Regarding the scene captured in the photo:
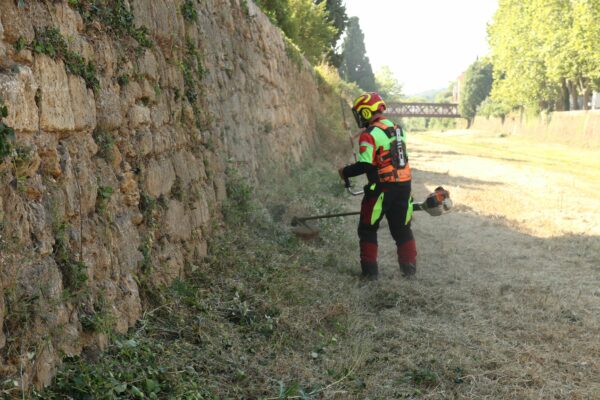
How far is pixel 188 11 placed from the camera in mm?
5773

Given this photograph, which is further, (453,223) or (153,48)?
(453,223)

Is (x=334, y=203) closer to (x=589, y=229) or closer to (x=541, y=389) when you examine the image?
(x=589, y=229)

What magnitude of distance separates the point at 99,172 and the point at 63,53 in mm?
713

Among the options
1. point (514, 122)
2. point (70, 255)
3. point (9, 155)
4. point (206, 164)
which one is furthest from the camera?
point (514, 122)

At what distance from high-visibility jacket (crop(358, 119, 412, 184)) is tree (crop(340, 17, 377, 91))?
64.1m

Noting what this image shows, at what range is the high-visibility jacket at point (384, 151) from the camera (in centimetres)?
627

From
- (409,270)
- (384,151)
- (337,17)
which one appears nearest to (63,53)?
(384,151)

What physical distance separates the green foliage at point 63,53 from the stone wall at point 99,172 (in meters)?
0.03

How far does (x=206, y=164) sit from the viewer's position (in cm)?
581

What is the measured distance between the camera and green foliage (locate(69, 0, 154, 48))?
364cm

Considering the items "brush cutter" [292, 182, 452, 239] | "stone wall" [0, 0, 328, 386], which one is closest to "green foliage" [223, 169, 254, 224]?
"stone wall" [0, 0, 328, 386]

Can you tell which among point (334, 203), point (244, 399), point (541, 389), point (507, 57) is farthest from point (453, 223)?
point (507, 57)

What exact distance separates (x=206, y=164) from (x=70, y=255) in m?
2.77

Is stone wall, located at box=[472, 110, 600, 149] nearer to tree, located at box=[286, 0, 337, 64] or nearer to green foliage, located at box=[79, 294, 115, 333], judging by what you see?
tree, located at box=[286, 0, 337, 64]
